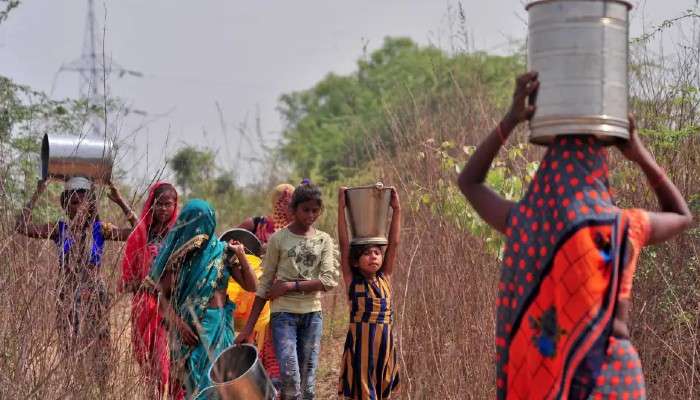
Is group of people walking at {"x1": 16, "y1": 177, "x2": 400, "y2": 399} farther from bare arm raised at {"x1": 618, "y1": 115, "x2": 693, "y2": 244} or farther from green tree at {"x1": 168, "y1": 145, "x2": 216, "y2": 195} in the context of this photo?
green tree at {"x1": 168, "y1": 145, "x2": 216, "y2": 195}

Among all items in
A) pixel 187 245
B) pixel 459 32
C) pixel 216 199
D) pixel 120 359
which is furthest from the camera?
pixel 216 199

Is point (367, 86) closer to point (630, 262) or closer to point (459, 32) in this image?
point (459, 32)

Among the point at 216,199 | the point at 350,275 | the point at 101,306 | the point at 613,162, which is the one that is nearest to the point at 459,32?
the point at 613,162

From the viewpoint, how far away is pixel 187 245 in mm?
5250

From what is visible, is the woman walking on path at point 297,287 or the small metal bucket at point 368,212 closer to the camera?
the small metal bucket at point 368,212

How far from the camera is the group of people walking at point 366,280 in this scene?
2.87m

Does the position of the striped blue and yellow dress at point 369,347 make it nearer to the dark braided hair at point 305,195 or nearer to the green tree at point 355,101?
the dark braided hair at point 305,195

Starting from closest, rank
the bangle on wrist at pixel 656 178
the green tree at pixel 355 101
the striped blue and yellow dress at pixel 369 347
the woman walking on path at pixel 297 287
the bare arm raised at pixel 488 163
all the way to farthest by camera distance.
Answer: the bare arm raised at pixel 488 163 < the bangle on wrist at pixel 656 178 < the striped blue and yellow dress at pixel 369 347 < the woman walking on path at pixel 297 287 < the green tree at pixel 355 101

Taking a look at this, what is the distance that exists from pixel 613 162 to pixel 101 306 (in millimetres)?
3050

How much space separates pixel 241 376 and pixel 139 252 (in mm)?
1095

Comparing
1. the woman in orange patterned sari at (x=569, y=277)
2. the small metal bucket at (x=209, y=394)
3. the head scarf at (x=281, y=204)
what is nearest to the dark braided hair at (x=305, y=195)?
the head scarf at (x=281, y=204)

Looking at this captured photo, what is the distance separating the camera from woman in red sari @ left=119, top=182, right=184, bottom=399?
4742 mm

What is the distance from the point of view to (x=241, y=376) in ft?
14.9

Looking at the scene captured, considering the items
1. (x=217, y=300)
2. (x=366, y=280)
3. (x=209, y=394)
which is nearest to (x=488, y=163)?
(x=209, y=394)
